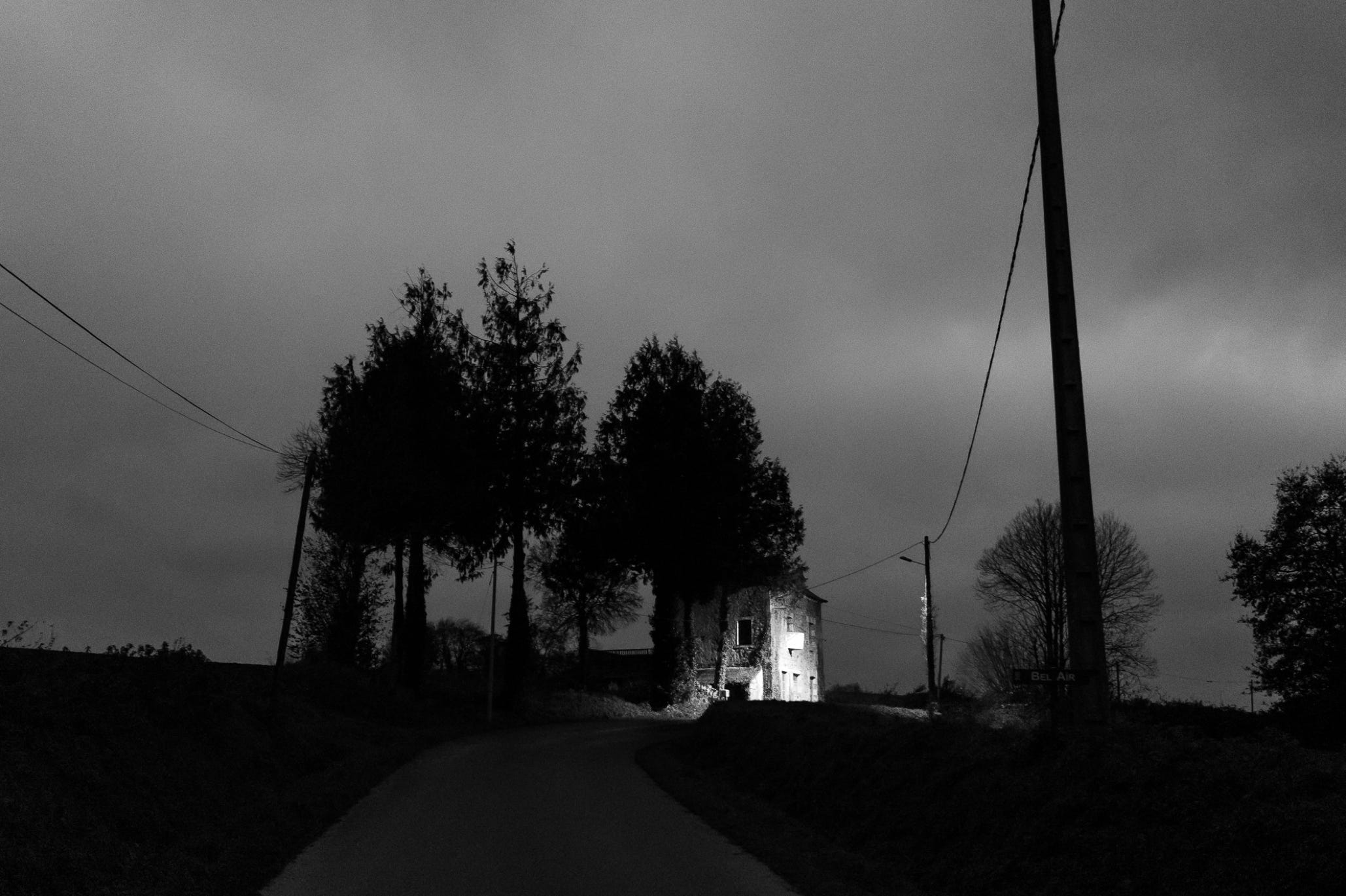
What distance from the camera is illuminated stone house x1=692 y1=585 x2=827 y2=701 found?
177ft

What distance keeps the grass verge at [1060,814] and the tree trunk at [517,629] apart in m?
26.3

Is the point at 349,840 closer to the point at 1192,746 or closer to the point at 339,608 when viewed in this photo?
the point at 1192,746

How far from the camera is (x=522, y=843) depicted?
13.9m

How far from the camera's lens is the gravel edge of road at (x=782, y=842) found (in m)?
11.5

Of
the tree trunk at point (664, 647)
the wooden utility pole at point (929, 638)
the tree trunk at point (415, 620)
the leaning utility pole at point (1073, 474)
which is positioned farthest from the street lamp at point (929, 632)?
the leaning utility pole at point (1073, 474)

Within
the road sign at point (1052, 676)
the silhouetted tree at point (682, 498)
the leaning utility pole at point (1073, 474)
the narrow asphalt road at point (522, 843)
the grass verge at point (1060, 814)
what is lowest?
the narrow asphalt road at point (522, 843)

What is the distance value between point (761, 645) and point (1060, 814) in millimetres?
48418

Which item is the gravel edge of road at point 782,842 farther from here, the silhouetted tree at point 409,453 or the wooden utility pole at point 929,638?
the wooden utility pole at point 929,638

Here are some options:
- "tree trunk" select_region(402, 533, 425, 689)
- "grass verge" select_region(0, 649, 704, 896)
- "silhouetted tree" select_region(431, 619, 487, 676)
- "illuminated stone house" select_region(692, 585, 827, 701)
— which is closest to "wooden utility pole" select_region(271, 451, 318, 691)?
"grass verge" select_region(0, 649, 704, 896)

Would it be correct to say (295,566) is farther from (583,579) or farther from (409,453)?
(583,579)

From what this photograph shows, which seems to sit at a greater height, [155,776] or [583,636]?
[583,636]

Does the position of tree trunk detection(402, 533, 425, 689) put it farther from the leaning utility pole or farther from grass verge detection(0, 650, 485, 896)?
the leaning utility pole

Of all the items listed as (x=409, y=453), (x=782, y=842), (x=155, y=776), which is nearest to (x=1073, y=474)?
(x=782, y=842)

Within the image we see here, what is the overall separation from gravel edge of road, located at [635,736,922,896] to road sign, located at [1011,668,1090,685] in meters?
2.52
